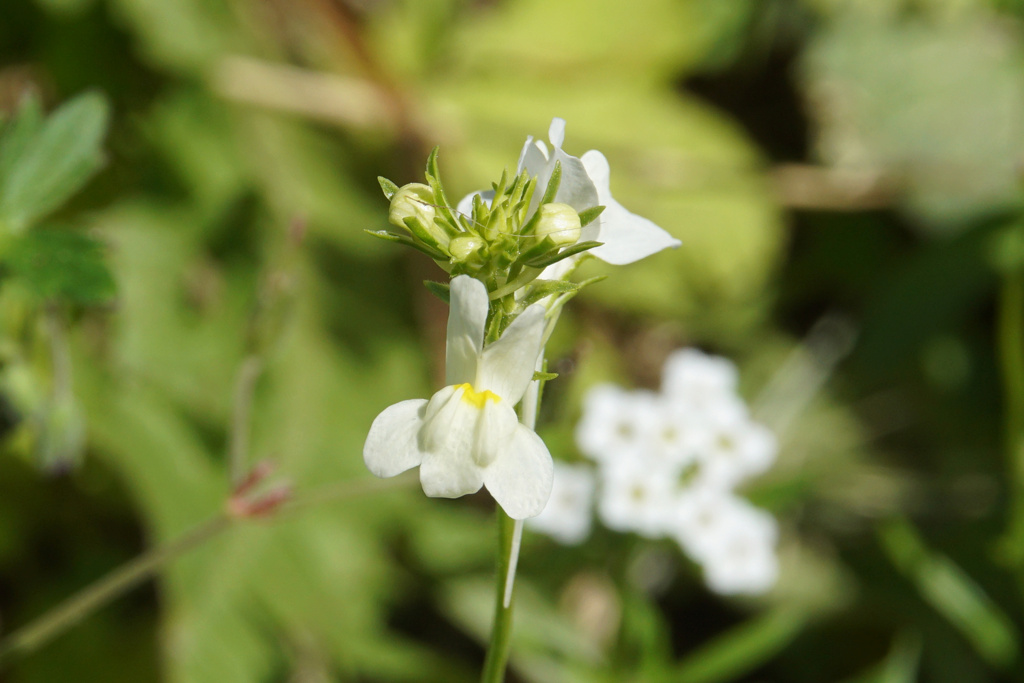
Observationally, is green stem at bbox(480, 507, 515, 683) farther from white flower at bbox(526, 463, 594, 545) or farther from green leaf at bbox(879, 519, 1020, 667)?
green leaf at bbox(879, 519, 1020, 667)

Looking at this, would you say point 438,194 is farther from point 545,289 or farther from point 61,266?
point 61,266

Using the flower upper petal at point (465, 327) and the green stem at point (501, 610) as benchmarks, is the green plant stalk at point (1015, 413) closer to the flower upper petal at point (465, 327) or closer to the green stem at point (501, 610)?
the green stem at point (501, 610)

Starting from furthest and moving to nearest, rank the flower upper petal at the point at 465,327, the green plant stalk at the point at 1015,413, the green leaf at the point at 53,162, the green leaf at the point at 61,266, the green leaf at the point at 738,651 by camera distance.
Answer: the green plant stalk at the point at 1015,413
the green leaf at the point at 738,651
the green leaf at the point at 53,162
the green leaf at the point at 61,266
the flower upper petal at the point at 465,327

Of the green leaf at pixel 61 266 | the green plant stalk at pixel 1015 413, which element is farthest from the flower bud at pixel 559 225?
the green plant stalk at pixel 1015 413

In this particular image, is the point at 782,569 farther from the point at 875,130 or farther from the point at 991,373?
the point at 875,130

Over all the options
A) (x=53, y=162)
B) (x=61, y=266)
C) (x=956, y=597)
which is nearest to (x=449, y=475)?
(x=61, y=266)

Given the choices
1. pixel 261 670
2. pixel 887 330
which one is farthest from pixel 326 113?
pixel 887 330

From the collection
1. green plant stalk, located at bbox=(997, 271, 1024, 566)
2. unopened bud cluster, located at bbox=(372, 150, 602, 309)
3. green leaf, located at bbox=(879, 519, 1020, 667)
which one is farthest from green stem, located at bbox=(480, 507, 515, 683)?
green plant stalk, located at bbox=(997, 271, 1024, 566)
